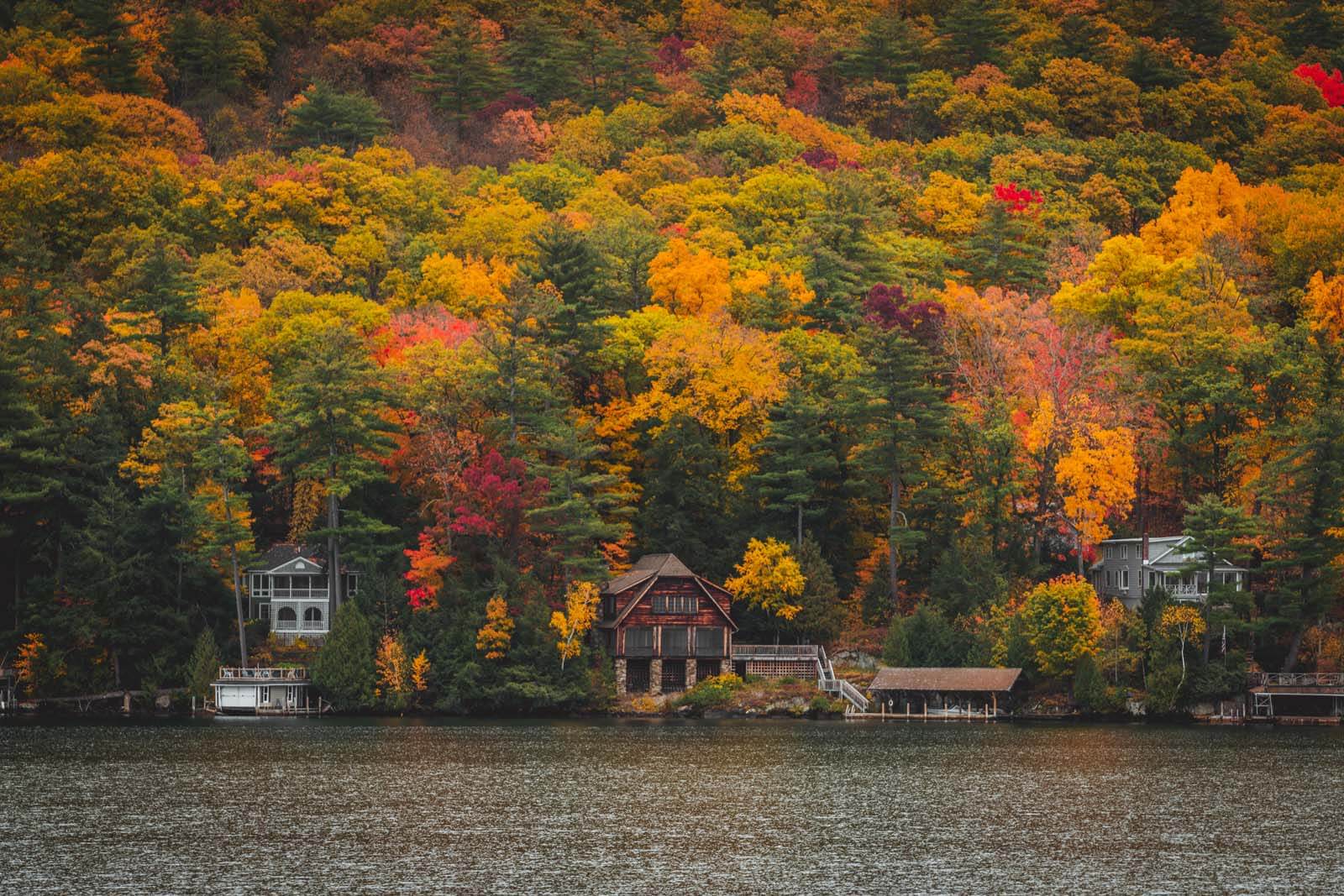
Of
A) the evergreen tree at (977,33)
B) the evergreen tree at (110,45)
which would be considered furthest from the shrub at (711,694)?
the evergreen tree at (977,33)

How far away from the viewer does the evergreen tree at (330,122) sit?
5153 inches

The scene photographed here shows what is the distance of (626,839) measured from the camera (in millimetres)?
45000

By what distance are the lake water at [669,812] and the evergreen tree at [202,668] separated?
9721 mm

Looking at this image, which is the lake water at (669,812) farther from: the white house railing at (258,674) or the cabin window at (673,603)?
the cabin window at (673,603)

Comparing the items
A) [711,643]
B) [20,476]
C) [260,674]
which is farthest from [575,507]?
[20,476]

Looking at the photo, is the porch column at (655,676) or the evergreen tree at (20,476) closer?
the evergreen tree at (20,476)

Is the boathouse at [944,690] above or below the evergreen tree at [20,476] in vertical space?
below

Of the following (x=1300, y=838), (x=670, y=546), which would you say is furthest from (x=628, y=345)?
(x=1300, y=838)

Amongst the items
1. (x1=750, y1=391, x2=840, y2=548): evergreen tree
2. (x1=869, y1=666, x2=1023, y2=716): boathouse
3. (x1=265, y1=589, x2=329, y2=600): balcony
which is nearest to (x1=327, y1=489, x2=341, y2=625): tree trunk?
(x1=265, y1=589, x2=329, y2=600): balcony

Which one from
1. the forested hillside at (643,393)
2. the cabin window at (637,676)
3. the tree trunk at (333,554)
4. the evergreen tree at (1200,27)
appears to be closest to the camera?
the forested hillside at (643,393)

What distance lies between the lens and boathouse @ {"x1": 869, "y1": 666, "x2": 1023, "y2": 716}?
8050 centimetres

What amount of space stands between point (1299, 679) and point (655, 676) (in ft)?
93.0

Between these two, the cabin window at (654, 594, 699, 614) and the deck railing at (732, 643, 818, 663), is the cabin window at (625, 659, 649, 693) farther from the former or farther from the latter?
the deck railing at (732, 643, 818, 663)

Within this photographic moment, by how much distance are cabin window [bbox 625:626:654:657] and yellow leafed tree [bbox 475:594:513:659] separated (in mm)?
5921
